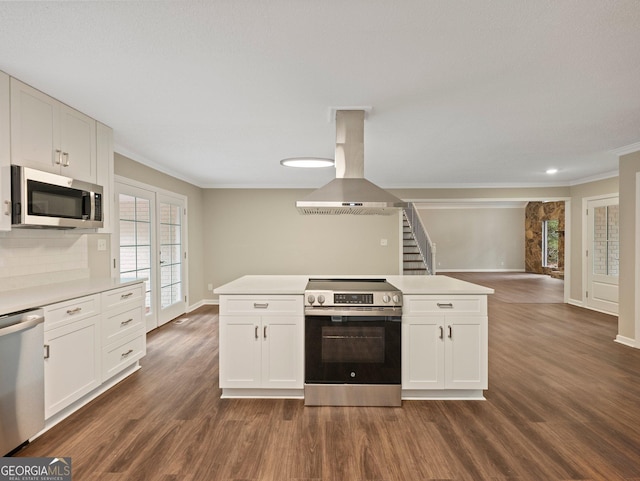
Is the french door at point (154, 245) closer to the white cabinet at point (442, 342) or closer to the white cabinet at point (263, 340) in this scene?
the white cabinet at point (263, 340)

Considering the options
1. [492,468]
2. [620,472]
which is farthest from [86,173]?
[620,472]

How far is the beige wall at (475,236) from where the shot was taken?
487 inches

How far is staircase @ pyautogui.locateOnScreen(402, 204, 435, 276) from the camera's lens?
300 inches

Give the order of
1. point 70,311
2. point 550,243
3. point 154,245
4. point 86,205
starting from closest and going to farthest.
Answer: point 70,311, point 86,205, point 154,245, point 550,243

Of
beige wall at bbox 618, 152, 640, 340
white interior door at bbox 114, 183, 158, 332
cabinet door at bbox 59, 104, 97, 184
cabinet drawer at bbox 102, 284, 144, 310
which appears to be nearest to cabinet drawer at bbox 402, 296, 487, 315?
cabinet drawer at bbox 102, 284, 144, 310

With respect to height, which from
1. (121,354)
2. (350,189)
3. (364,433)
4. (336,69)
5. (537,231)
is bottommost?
(364,433)

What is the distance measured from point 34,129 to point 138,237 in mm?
2198

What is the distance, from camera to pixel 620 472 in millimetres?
1877

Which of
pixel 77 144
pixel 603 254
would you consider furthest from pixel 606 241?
pixel 77 144

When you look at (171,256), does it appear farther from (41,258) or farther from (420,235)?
(420,235)

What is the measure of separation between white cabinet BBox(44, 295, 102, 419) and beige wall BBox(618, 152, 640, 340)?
5505 millimetres

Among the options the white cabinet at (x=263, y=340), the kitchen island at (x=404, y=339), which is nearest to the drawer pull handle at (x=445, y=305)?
the kitchen island at (x=404, y=339)

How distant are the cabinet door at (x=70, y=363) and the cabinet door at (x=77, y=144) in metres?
1.21

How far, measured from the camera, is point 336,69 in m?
2.17
